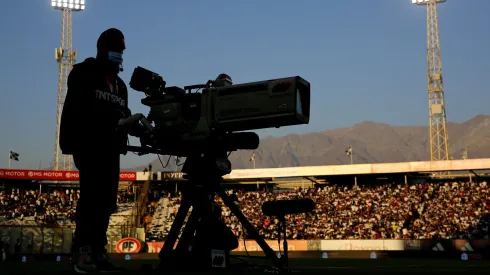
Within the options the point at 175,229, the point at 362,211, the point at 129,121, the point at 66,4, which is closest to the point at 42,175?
the point at 66,4

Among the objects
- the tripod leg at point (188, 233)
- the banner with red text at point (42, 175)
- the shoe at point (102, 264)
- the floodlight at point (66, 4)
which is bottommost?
the shoe at point (102, 264)

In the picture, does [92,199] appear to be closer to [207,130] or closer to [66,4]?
[207,130]

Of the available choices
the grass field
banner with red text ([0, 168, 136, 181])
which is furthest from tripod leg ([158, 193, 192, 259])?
banner with red text ([0, 168, 136, 181])

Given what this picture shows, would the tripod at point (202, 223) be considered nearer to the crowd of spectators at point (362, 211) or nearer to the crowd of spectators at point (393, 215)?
the crowd of spectators at point (393, 215)

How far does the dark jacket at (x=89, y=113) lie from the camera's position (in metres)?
5.61

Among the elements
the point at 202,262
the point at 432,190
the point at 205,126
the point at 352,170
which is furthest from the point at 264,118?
the point at 352,170

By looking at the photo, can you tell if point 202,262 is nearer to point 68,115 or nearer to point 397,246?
point 68,115

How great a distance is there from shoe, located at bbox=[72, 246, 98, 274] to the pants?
9cm

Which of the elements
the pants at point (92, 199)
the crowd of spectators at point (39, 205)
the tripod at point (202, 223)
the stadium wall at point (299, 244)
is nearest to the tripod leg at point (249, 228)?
the tripod at point (202, 223)

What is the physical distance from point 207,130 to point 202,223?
110 cm

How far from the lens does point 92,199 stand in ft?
18.2

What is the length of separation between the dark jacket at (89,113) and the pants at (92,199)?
120 millimetres

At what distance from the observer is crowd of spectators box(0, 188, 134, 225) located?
5028cm

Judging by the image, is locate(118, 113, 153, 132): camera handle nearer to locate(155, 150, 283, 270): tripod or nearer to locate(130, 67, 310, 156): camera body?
locate(130, 67, 310, 156): camera body
